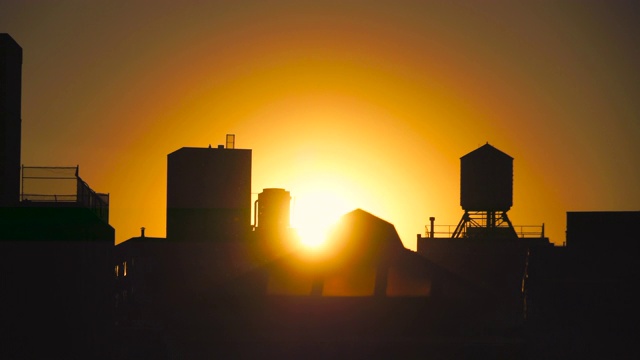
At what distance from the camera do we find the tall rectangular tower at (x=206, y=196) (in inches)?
2773

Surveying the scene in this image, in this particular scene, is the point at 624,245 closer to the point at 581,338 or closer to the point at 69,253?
the point at 581,338

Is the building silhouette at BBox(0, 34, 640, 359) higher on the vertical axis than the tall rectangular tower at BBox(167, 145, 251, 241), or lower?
lower

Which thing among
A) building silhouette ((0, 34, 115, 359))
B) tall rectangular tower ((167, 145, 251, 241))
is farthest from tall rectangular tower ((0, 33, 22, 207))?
tall rectangular tower ((167, 145, 251, 241))

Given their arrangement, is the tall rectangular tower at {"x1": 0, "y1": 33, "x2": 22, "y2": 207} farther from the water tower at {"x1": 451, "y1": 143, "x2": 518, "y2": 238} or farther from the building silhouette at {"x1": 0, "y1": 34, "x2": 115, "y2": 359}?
the water tower at {"x1": 451, "y1": 143, "x2": 518, "y2": 238}

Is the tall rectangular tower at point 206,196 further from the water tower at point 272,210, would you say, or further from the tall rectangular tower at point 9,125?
the tall rectangular tower at point 9,125

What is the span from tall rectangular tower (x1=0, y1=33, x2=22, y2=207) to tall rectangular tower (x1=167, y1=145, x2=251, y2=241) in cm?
3186

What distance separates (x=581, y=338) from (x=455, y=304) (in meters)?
18.3

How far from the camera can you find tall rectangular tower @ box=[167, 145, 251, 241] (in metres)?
70.4

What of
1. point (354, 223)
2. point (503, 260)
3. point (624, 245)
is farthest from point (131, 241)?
point (354, 223)

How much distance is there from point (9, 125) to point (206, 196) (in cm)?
3333

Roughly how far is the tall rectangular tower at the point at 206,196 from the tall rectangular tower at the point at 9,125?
1254 inches

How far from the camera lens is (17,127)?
127ft

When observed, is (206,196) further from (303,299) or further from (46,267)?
(303,299)

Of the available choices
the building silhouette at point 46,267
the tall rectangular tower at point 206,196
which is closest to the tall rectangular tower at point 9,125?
the building silhouette at point 46,267
